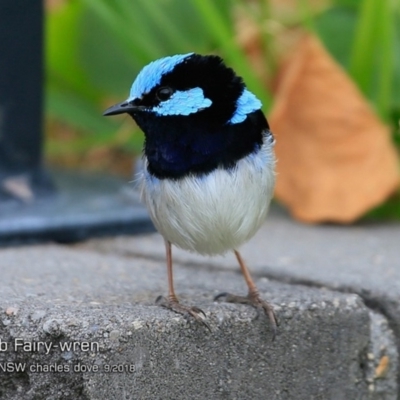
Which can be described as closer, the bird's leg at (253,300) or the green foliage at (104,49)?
the bird's leg at (253,300)

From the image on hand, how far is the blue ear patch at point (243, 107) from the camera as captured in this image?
8.13ft

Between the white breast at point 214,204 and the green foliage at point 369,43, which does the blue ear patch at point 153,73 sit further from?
the green foliage at point 369,43

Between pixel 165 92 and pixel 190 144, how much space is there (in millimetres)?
148

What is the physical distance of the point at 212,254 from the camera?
2.56 meters

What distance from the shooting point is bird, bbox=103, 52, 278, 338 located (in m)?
2.40

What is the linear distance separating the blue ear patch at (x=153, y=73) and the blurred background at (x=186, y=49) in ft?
4.11

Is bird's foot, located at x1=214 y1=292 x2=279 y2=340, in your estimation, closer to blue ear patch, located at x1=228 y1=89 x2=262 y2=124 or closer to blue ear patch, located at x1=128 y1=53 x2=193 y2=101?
blue ear patch, located at x1=228 y1=89 x2=262 y2=124

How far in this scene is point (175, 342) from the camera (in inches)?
88.1

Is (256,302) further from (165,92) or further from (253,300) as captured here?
(165,92)

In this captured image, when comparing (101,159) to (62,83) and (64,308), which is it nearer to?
(62,83)

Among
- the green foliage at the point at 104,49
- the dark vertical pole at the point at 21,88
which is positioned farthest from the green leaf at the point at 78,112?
the dark vertical pole at the point at 21,88

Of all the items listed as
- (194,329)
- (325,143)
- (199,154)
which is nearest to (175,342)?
(194,329)

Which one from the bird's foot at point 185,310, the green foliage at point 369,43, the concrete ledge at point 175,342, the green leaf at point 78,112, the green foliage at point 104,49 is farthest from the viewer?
the green leaf at point 78,112

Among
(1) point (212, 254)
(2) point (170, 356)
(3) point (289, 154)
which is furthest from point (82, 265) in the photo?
(3) point (289, 154)
